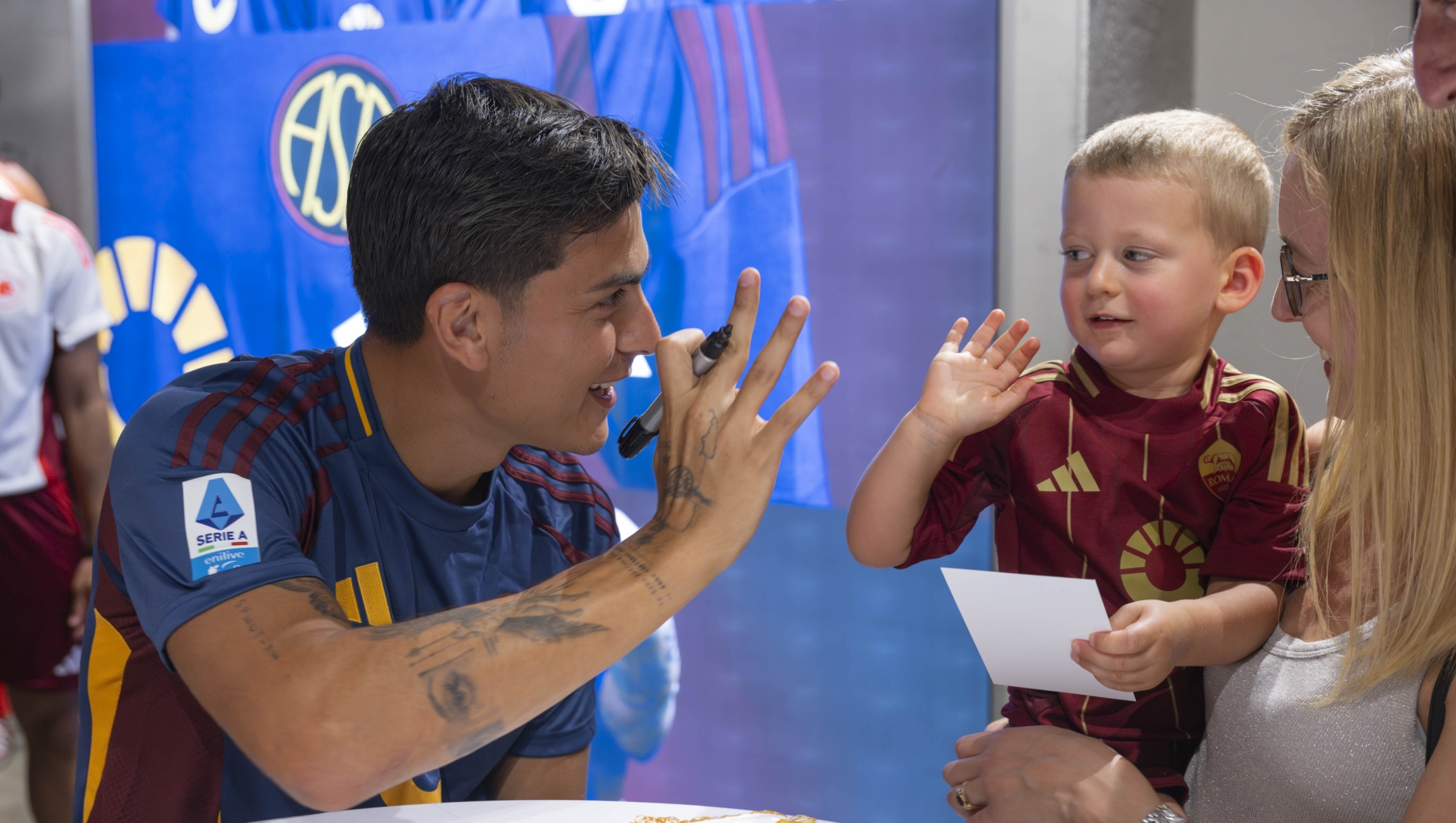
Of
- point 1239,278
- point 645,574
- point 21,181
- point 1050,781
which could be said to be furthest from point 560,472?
point 21,181

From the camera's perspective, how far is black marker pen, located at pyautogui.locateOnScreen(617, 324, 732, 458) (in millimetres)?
1438

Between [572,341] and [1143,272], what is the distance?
85 cm

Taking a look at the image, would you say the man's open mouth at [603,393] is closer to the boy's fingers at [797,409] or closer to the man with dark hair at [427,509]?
the man with dark hair at [427,509]

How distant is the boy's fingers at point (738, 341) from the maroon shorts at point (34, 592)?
2.49 m

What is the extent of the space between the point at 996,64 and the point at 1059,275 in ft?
1.63

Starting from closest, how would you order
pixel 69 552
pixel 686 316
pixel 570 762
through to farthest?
1. pixel 570 762
2. pixel 686 316
3. pixel 69 552

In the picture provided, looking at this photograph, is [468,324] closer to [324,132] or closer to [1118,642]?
[1118,642]

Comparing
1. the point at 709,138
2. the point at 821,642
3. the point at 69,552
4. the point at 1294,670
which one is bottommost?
the point at 821,642

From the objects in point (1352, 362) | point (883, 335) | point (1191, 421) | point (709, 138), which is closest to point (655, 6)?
point (709, 138)

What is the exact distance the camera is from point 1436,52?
1034 millimetres

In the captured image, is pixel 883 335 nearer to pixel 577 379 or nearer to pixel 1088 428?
pixel 1088 428

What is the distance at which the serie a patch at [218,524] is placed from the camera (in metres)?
1.27

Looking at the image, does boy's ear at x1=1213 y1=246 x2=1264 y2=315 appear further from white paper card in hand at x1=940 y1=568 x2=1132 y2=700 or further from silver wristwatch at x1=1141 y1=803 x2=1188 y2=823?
silver wristwatch at x1=1141 y1=803 x2=1188 y2=823

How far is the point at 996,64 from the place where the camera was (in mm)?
2436
